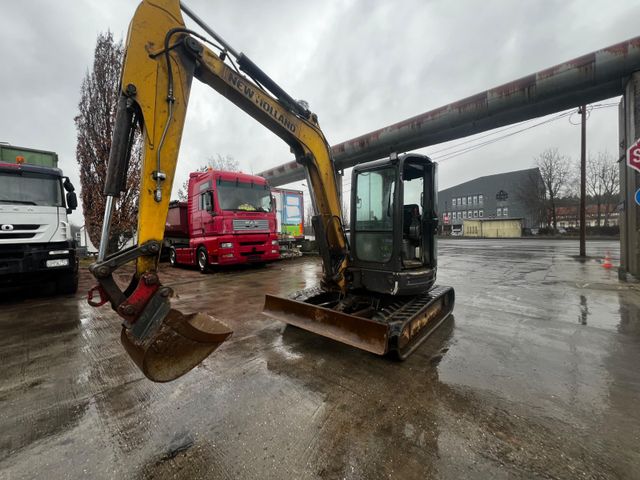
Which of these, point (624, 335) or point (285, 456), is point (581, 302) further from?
point (285, 456)

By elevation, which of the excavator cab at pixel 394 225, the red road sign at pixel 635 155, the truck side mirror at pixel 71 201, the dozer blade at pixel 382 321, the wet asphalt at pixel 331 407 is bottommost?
the wet asphalt at pixel 331 407

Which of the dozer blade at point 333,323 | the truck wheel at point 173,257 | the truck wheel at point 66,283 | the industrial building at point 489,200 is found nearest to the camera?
the dozer blade at point 333,323

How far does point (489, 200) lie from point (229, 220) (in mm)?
51783

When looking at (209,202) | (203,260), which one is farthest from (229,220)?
(203,260)

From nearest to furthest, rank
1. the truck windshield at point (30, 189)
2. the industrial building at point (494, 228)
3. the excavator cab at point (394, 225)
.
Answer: the excavator cab at point (394, 225), the truck windshield at point (30, 189), the industrial building at point (494, 228)

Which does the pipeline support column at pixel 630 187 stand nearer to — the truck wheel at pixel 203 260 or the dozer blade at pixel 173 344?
the dozer blade at pixel 173 344

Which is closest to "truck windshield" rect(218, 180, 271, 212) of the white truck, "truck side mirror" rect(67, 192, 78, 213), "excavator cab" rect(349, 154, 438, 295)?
"truck side mirror" rect(67, 192, 78, 213)

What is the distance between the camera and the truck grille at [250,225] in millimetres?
8445

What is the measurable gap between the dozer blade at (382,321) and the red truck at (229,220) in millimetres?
4897

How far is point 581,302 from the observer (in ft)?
17.1

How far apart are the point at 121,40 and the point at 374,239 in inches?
672

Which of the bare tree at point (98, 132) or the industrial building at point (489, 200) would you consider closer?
the bare tree at point (98, 132)

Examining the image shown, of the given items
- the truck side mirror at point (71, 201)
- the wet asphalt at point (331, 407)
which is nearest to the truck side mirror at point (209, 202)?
the truck side mirror at point (71, 201)

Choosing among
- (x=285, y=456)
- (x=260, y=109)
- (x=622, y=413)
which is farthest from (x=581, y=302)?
(x=260, y=109)
